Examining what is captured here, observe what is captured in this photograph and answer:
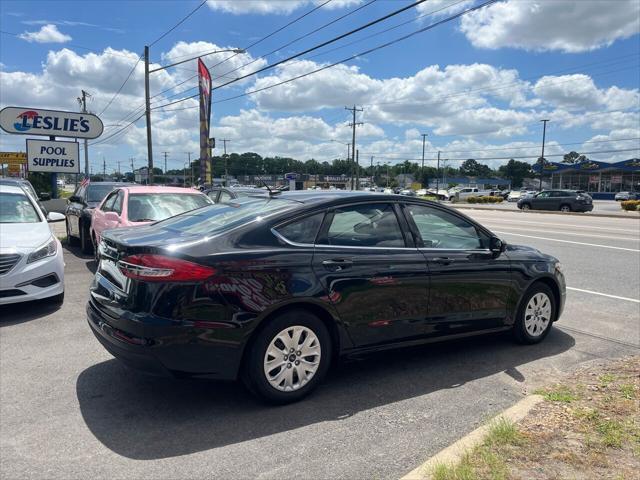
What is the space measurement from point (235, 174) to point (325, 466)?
135872mm

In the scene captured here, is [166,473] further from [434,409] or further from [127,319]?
[434,409]

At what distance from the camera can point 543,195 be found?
35.4 metres

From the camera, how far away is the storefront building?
76.2m

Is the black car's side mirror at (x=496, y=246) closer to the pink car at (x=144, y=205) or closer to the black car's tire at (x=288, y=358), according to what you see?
the black car's tire at (x=288, y=358)

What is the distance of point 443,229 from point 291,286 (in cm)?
189

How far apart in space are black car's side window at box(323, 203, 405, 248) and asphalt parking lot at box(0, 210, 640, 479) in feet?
3.33

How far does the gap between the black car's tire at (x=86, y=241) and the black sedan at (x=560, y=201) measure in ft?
100

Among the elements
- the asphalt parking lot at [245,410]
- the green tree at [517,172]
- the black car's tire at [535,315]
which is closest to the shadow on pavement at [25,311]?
the asphalt parking lot at [245,410]

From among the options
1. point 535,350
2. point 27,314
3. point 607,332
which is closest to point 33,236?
point 27,314

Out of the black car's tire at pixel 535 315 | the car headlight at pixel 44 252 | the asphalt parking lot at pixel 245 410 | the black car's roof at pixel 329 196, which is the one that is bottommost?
the asphalt parking lot at pixel 245 410

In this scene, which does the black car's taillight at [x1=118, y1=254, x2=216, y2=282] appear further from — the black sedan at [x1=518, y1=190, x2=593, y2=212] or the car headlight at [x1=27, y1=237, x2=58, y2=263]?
the black sedan at [x1=518, y1=190, x2=593, y2=212]

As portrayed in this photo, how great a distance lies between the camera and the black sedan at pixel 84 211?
36.6ft

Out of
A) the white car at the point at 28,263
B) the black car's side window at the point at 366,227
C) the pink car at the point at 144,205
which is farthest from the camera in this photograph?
the pink car at the point at 144,205

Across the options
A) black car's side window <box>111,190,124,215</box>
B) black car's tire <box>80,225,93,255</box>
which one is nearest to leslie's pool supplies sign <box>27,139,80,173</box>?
black car's tire <box>80,225,93,255</box>
